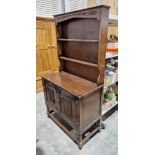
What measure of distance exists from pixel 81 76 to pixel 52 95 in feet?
1.71

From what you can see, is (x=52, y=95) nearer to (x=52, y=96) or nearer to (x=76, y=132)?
(x=52, y=96)

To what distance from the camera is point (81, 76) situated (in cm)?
198

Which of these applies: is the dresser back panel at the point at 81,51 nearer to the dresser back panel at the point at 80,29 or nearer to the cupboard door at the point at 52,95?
the dresser back panel at the point at 80,29

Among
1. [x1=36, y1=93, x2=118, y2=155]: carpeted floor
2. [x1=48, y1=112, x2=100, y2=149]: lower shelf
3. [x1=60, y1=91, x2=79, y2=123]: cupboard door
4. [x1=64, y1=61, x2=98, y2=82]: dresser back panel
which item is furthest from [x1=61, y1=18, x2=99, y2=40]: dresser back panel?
[x1=36, y1=93, x2=118, y2=155]: carpeted floor

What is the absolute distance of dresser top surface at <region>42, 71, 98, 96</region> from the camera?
1.56 m

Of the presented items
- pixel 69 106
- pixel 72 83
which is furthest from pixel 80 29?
pixel 69 106

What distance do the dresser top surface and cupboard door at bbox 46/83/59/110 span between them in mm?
106

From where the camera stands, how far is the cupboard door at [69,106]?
1552mm

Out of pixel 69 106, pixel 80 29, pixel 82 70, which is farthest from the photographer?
pixel 82 70

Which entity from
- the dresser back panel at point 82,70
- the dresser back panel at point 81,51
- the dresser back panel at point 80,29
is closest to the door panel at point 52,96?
the dresser back panel at point 82,70

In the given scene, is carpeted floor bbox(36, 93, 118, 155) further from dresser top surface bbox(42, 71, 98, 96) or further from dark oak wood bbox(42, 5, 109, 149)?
dresser top surface bbox(42, 71, 98, 96)
